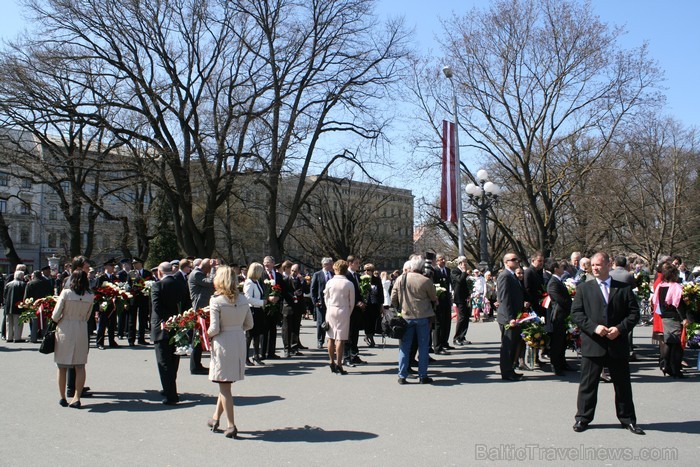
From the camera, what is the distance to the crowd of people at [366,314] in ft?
21.9

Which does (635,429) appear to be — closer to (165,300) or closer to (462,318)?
(165,300)

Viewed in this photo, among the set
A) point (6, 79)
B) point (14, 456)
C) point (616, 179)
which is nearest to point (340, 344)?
point (14, 456)

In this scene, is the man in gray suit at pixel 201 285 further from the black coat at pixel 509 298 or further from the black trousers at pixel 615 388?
the black trousers at pixel 615 388

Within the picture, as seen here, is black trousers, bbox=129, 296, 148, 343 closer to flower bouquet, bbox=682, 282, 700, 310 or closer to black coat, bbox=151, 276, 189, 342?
black coat, bbox=151, 276, 189, 342

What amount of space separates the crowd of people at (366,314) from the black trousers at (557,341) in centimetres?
2

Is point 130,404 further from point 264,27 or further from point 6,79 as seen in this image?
point 264,27

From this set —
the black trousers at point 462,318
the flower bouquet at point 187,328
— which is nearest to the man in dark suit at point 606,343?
the flower bouquet at point 187,328

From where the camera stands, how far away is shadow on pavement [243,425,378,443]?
21.1 ft

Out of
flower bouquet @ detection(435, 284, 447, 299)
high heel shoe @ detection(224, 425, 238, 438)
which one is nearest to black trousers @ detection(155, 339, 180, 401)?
high heel shoe @ detection(224, 425, 238, 438)

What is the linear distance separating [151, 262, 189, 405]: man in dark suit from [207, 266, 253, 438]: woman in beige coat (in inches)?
59.1

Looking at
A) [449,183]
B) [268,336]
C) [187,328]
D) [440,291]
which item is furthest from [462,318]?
[187,328]

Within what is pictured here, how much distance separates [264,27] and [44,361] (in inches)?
674

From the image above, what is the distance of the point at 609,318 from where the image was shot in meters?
6.69

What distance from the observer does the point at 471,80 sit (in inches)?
1141
